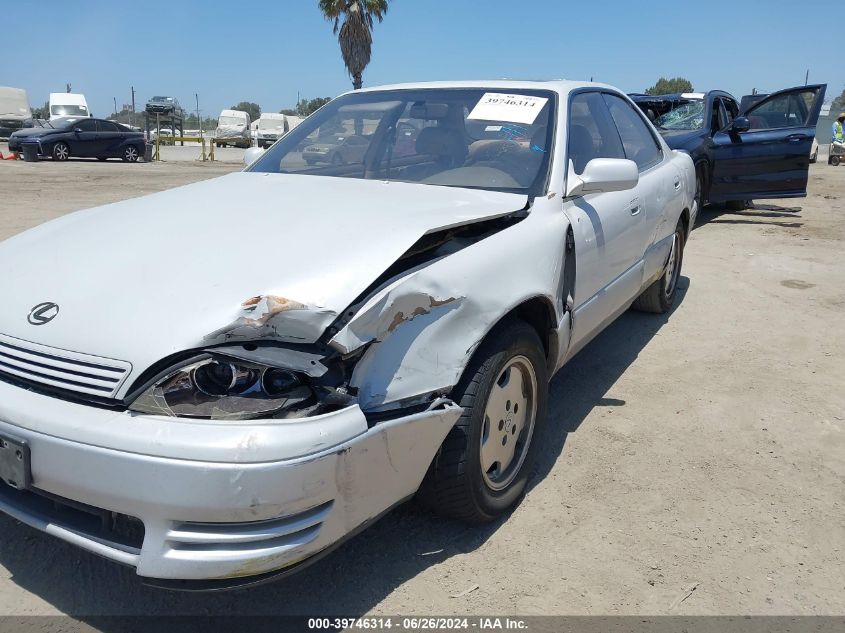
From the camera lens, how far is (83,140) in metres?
19.8

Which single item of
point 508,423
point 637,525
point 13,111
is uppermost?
point 13,111

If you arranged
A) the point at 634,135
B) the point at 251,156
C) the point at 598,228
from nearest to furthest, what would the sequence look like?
the point at 598,228 → the point at 251,156 → the point at 634,135

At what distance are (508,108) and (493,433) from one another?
165 centimetres

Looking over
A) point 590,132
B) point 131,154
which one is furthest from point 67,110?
point 590,132

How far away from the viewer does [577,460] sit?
10.3ft

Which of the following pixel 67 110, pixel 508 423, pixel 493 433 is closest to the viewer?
pixel 493 433

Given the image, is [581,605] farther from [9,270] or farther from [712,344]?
[712,344]

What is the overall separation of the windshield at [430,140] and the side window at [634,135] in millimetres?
957

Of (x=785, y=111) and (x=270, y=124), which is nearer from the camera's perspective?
(x=785, y=111)

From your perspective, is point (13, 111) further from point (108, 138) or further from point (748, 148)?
point (748, 148)

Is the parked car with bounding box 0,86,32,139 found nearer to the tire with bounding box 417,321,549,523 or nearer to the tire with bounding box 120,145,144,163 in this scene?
the tire with bounding box 120,145,144,163

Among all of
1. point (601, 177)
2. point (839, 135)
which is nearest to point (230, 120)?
point (839, 135)

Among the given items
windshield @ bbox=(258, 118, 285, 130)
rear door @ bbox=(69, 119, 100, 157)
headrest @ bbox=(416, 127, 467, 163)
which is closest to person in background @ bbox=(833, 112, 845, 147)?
headrest @ bbox=(416, 127, 467, 163)

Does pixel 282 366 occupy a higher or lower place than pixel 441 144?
lower
